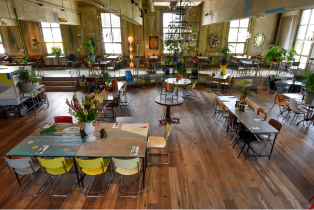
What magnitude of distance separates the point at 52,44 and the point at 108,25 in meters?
4.12

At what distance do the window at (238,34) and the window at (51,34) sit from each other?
38.6 ft

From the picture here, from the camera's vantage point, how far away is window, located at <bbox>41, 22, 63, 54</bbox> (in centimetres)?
1188

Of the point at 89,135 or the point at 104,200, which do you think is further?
the point at 89,135

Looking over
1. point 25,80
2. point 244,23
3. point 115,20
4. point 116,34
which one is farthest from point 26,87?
point 244,23

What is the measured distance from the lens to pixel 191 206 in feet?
9.96

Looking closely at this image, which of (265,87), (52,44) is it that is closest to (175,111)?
(265,87)

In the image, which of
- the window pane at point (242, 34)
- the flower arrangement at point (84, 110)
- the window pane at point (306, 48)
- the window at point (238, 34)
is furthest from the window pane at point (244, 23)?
the flower arrangement at point (84, 110)

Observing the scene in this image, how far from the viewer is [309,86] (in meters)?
4.84

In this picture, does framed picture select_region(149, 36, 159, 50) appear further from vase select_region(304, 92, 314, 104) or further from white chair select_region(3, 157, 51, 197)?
white chair select_region(3, 157, 51, 197)

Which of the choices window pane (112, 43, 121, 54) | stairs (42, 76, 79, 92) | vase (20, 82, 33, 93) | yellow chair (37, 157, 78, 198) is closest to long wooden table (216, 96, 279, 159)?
yellow chair (37, 157, 78, 198)

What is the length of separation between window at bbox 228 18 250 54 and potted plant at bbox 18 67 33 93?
39.2 feet

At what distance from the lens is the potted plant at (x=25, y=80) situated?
6109mm

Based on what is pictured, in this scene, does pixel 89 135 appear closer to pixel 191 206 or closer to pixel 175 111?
pixel 191 206

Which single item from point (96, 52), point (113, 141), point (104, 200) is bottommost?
point (104, 200)
